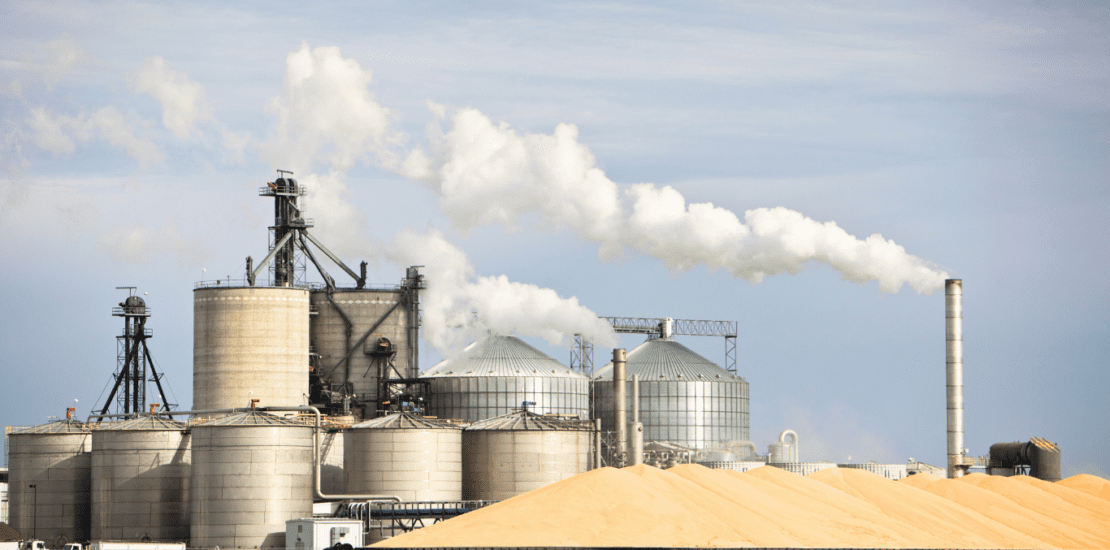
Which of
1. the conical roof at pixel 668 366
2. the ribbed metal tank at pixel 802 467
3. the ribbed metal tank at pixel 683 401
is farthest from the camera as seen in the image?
the conical roof at pixel 668 366

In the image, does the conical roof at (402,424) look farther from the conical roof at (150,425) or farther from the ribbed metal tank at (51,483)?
the ribbed metal tank at (51,483)

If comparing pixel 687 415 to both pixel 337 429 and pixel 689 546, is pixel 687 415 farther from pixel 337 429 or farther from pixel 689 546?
pixel 689 546

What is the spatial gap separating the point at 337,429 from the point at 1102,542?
37372 millimetres

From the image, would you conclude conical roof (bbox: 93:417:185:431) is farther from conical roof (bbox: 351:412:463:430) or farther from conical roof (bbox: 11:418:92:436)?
conical roof (bbox: 351:412:463:430)

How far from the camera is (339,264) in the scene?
84.2 m

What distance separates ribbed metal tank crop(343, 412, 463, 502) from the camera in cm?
6231

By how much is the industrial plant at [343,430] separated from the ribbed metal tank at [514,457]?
0.09m

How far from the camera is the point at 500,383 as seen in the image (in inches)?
3236

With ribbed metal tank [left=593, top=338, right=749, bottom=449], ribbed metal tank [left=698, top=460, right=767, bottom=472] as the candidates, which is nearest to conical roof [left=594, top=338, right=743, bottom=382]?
ribbed metal tank [left=593, top=338, right=749, bottom=449]

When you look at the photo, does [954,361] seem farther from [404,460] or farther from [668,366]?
[404,460]

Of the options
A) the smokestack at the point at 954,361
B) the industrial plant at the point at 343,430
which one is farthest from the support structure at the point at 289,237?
the smokestack at the point at 954,361

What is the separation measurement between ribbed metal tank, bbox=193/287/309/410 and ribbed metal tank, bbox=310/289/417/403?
4.32m

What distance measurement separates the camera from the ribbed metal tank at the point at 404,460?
2453 inches

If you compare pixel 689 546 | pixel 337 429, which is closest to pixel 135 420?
pixel 337 429
